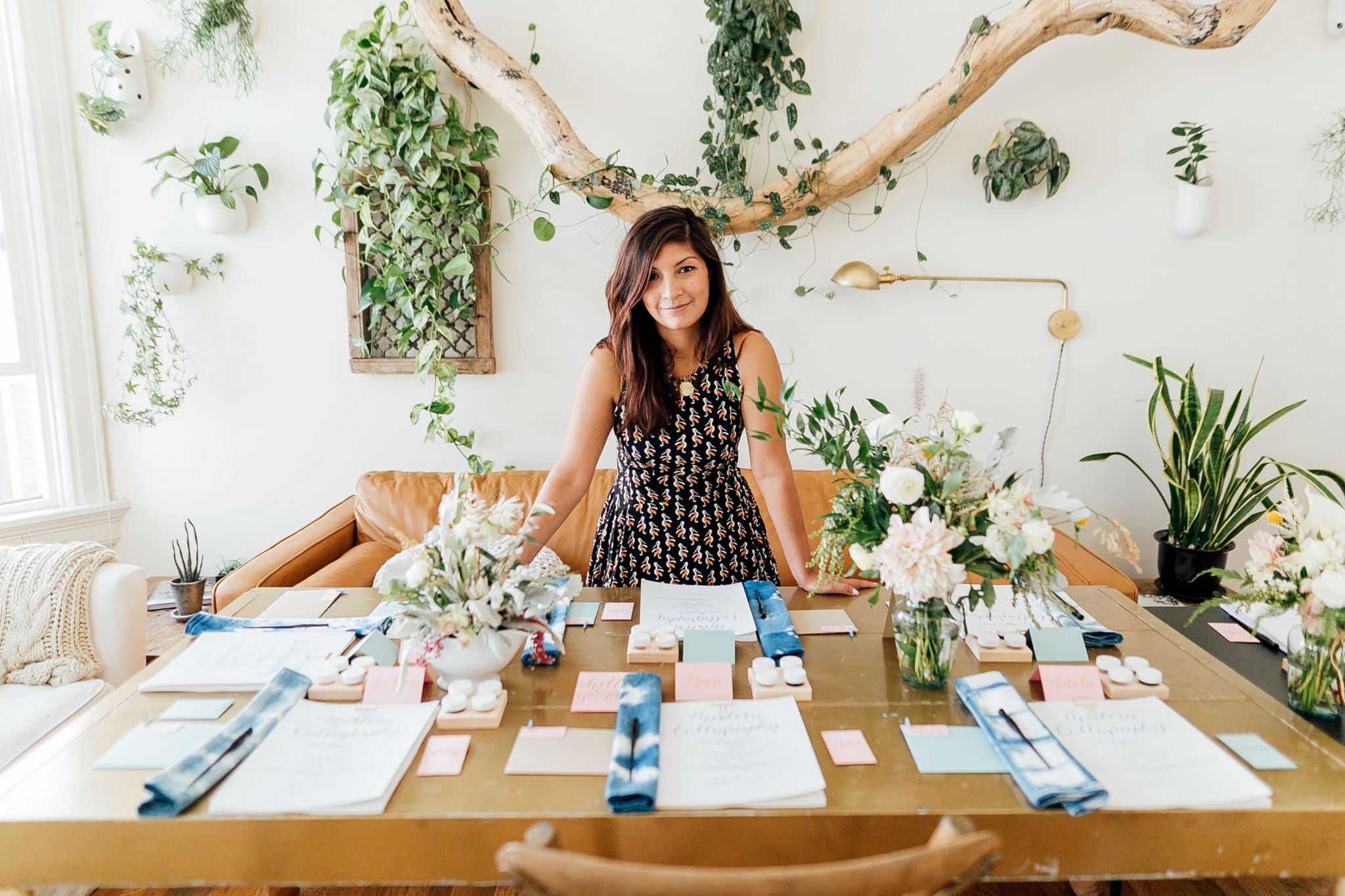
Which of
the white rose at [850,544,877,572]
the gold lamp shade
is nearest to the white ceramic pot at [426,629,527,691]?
the white rose at [850,544,877,572]

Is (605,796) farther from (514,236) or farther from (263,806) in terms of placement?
(514,236)

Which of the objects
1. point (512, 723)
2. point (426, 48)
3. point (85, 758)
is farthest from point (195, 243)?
point (512, 723)

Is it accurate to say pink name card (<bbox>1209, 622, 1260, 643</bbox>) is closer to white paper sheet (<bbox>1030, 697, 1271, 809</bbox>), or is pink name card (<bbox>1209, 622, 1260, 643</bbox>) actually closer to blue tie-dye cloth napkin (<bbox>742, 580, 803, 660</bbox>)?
white paper sheet (<bbox>1030, 697, 1271, 809</bbox>)

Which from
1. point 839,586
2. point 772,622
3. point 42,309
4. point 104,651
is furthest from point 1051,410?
point 42,309

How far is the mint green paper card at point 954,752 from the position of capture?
3.30 ft

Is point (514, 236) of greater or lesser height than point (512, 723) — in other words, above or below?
above

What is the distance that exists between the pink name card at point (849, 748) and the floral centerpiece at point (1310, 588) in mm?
670

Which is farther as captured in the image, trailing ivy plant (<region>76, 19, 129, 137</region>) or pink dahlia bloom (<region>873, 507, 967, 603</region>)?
trailing ivy plant (<region>76, 19, 129, 137</region>)

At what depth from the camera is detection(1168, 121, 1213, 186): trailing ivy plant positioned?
8.83ft

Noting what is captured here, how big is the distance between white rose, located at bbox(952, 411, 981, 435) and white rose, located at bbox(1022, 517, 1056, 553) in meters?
0.16

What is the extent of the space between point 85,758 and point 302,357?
221cm

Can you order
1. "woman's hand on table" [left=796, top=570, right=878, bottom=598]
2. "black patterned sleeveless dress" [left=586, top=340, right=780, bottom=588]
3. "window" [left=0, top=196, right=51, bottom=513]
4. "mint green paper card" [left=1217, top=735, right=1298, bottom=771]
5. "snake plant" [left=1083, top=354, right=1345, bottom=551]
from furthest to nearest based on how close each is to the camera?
1. "window" [left=0, top=196, right=51, bottom=513]
2. "snake plant" [left=1083, top=354, right=1345, bottom=551]
3. "black patterned sleeveless dress" [left=586, top=340, right=780, bottom=588]
4. "woman's hand on table" [left=796, top=570, right=878, bottom=598]
5. "mint green paper card" [left=1217, top=735, right=1298, bottom=771]

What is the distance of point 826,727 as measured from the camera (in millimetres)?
1107

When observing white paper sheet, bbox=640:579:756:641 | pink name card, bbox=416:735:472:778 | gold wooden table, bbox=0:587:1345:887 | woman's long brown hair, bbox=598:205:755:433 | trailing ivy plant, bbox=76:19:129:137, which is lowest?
gold wooden table, bbox=0:587:1345:887
